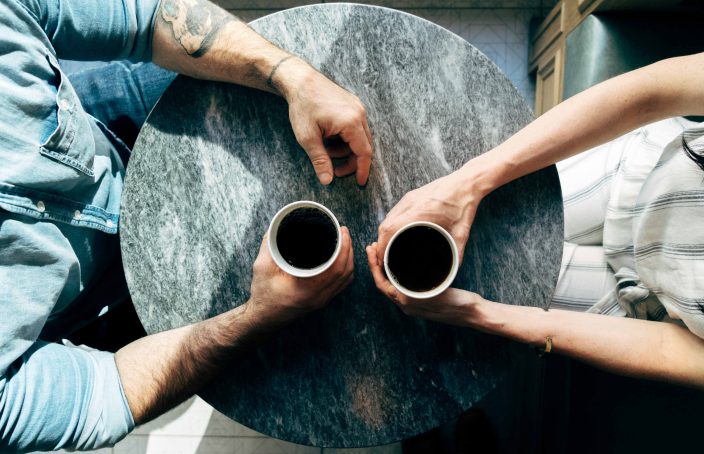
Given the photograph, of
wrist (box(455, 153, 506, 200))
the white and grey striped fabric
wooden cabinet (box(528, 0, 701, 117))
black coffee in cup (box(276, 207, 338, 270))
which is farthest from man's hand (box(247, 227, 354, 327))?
wooden cabinet (box(528, 0, 701, 117))

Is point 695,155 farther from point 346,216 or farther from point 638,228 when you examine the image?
point 346,216

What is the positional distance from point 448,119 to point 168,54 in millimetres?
592

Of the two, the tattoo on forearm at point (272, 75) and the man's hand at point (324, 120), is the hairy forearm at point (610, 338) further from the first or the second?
the tattoo on forearm at point (272, 75)

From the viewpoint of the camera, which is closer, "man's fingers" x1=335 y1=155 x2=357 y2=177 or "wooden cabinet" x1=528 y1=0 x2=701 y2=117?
"man's fingers" x1=335 y1=155 x2=357 y2=177

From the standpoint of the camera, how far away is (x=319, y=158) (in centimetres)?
79

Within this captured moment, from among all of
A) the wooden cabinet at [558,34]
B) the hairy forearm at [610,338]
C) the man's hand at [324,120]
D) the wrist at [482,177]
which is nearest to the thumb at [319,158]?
the man's hand at [324,120]

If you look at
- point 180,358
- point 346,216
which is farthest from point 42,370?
point 346,216

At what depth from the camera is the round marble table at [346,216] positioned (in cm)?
79

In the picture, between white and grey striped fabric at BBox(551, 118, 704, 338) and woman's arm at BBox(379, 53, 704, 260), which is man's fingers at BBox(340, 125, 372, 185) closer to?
woman's arm at BBox(379, 53, 704, 260)

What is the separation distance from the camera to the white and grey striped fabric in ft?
2.49

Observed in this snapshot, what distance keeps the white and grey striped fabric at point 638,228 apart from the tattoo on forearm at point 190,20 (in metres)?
0.94

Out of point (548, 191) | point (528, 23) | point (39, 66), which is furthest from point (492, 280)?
point (528, 23)

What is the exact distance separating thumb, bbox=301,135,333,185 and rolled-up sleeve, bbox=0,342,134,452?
539 millimetres

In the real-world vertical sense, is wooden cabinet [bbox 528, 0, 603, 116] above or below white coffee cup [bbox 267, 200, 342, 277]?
above
